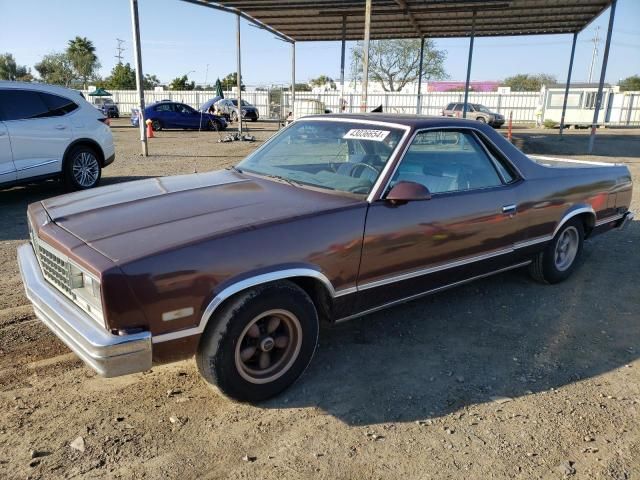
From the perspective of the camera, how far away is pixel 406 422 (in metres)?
2.75

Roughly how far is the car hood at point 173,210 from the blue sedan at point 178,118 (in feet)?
76.8

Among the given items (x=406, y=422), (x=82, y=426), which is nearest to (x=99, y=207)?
(x=82, y=426)

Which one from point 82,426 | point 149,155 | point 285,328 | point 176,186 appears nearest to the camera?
point 82,426

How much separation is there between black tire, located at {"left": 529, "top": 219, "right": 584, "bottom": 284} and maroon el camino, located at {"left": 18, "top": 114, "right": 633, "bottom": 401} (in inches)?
4.8

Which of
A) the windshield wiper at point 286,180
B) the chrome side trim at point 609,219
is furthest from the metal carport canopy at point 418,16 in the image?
Answer: the windshield wiper at point 286,180

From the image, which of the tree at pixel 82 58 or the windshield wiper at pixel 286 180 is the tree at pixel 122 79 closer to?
the tree at pixel 82 58

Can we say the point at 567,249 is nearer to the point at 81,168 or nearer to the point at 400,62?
the point at 81,168

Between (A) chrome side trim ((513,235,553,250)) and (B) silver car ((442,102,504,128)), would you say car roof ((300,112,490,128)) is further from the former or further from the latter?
(B) silver car ((442,102,504,128))

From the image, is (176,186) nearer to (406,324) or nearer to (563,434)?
(406,324)

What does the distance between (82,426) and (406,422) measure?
1.74 metres

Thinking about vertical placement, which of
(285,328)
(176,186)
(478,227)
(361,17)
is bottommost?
(285,328)

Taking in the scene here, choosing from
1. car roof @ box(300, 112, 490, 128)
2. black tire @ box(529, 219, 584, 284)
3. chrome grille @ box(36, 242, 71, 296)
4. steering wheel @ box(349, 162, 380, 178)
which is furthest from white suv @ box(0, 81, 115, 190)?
black tire @ box(529, 219, 584, 284)

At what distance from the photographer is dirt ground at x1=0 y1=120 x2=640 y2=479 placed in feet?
7.90

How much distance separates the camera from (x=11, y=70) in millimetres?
70188
